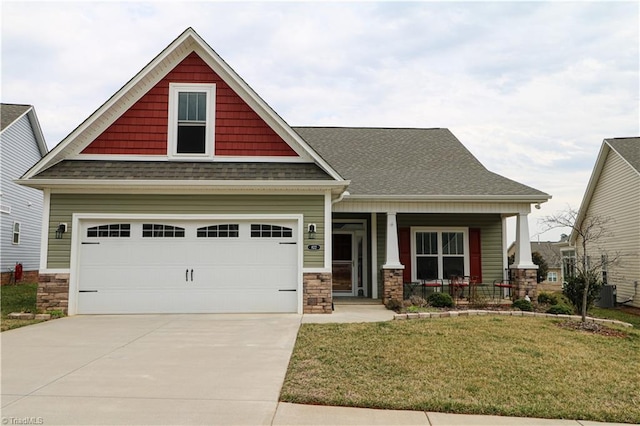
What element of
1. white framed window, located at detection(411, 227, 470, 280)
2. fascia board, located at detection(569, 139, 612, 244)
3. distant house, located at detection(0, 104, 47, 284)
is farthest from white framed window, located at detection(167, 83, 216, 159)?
fascia board, located at detection(569, 139, 612, 244)

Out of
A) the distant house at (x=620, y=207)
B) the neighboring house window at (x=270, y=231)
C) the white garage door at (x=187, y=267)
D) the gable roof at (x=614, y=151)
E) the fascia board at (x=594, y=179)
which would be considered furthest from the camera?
the fascia board at (x=594, y=179)

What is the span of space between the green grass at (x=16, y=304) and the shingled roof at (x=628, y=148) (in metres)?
19.2

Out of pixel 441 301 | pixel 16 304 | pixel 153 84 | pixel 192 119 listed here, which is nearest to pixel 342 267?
pixel 441 301

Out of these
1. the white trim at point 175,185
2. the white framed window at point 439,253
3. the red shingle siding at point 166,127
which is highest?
the red shingle siding at point 166,127

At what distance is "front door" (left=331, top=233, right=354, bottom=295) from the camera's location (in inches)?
602

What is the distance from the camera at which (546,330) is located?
30.4ft

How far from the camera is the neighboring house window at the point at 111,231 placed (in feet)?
37.8

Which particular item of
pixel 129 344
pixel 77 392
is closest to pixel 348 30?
pixel 129 344

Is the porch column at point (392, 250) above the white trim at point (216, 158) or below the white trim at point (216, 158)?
below

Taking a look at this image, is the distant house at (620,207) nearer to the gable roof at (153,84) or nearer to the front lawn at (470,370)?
the front lawn at (470,370)

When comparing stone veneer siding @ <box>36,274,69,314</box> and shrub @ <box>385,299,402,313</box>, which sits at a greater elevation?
stone veneer siding @ <box>36,274,69,314</box>

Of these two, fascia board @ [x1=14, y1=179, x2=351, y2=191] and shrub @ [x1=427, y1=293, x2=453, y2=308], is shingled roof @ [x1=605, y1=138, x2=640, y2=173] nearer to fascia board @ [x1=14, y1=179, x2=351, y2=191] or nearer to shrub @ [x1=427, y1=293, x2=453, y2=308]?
shrub @ [x1=427, y1=293, x2=453, y2=308]

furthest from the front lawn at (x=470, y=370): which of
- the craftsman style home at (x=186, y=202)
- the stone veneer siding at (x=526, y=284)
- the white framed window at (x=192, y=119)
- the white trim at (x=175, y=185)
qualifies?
the white framed window at (x=192, y=119)

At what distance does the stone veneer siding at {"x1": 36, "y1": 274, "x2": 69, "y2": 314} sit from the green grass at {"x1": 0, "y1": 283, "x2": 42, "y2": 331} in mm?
289
